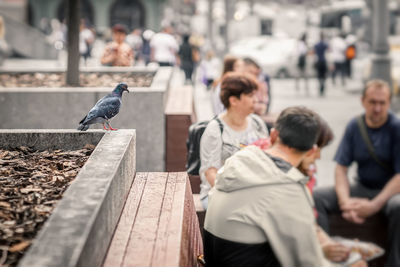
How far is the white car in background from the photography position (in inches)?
1106

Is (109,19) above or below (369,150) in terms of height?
above

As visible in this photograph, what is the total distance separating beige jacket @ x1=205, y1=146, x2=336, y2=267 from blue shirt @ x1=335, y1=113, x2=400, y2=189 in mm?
2617

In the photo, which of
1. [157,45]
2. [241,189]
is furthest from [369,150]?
[157,45]

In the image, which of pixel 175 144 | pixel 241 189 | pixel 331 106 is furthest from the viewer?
pixel 331 106

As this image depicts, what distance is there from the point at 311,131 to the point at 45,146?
1.84 m

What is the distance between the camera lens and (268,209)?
145 inches

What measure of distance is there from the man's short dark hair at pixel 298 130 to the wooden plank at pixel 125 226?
0.93 metres

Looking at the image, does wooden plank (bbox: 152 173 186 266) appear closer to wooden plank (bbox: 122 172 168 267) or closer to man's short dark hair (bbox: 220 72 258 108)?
wooden plank (bbox: 122 172 168 267)

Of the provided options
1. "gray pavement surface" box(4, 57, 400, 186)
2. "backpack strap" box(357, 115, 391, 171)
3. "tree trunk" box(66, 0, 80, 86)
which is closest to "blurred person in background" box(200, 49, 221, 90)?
"gray pavement surface" box(4, 57, 400, 186)

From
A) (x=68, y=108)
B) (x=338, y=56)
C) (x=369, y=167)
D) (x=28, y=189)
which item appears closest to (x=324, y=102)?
(x=338, y=56)

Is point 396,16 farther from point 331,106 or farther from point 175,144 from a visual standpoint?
point 175,144

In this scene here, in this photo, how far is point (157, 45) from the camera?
674 inches

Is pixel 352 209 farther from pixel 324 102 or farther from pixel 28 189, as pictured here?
pixel 324 102

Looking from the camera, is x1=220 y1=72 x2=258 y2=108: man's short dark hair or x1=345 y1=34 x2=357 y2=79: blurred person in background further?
x1=345 y1=34 x2=357 y2=79: blurred person in background
